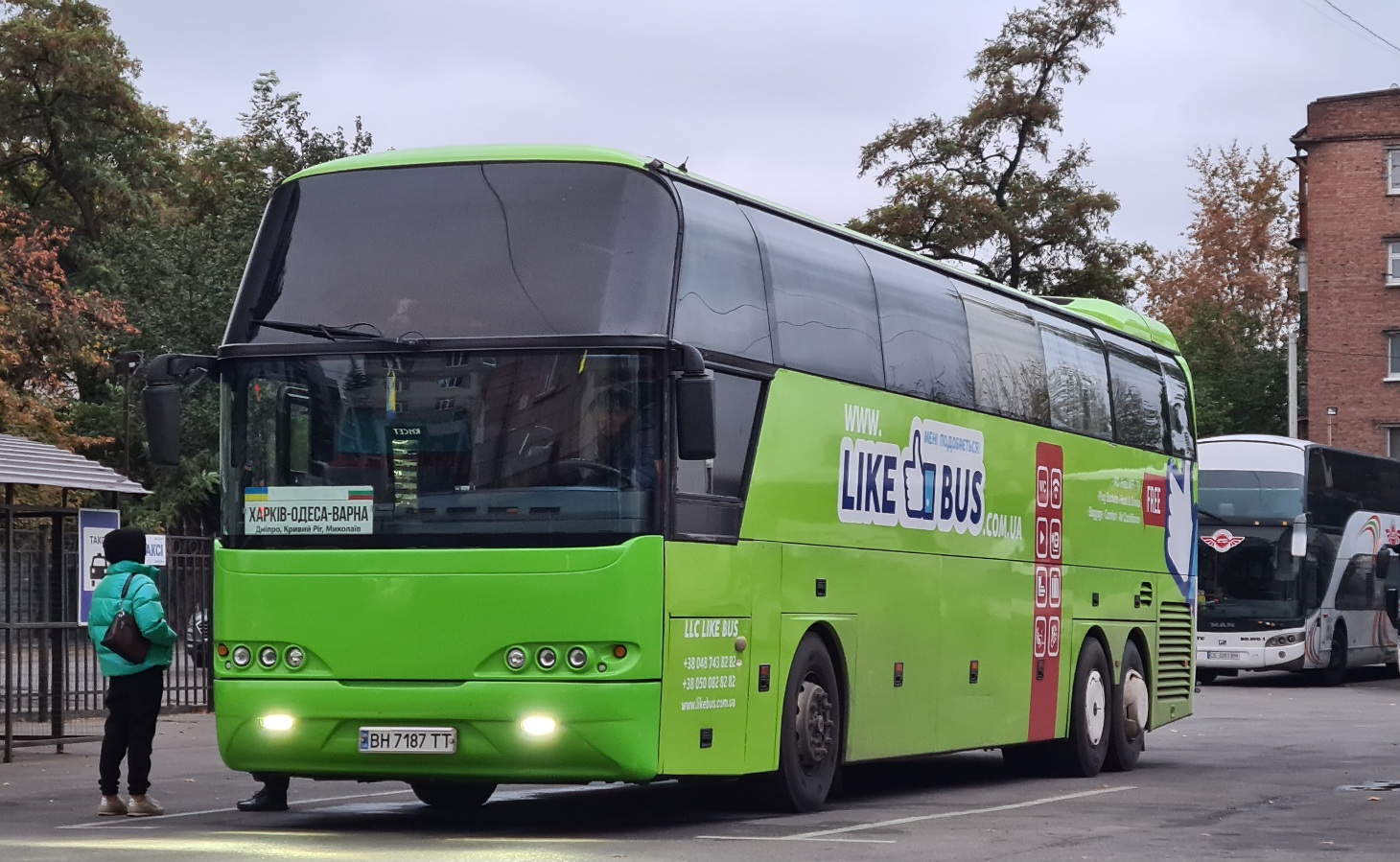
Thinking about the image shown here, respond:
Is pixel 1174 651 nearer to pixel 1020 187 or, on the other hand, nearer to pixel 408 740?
pixel 408 740

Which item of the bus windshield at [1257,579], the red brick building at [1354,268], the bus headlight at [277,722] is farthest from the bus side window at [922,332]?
the red brick building at [1354,268]

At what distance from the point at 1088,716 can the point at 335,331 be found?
9.04 m

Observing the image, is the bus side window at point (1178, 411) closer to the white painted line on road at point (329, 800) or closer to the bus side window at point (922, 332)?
the bus side window at point (922, 332)

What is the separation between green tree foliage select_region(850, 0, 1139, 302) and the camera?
2079 inches

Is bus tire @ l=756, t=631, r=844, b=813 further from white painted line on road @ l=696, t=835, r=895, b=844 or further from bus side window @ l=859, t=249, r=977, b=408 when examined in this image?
bus side window @ l=859, t=249, r=977, b=408

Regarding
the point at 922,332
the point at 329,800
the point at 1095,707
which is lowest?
the point at 329,800

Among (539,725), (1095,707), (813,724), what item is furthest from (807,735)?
(1095,707)

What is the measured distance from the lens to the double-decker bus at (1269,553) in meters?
38.5

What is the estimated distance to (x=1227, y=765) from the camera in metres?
19.4

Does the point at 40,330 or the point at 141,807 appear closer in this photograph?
the point at 141,807

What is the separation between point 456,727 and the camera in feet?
38.8

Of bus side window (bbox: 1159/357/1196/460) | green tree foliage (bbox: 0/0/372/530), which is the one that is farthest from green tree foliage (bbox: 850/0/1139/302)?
bus side window (bbox: 1159/357/1196/460)

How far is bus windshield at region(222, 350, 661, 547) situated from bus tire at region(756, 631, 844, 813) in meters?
2.16

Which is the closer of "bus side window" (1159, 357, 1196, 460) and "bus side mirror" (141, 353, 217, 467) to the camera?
"bus side mirror" (141, 353, 217, 467)
